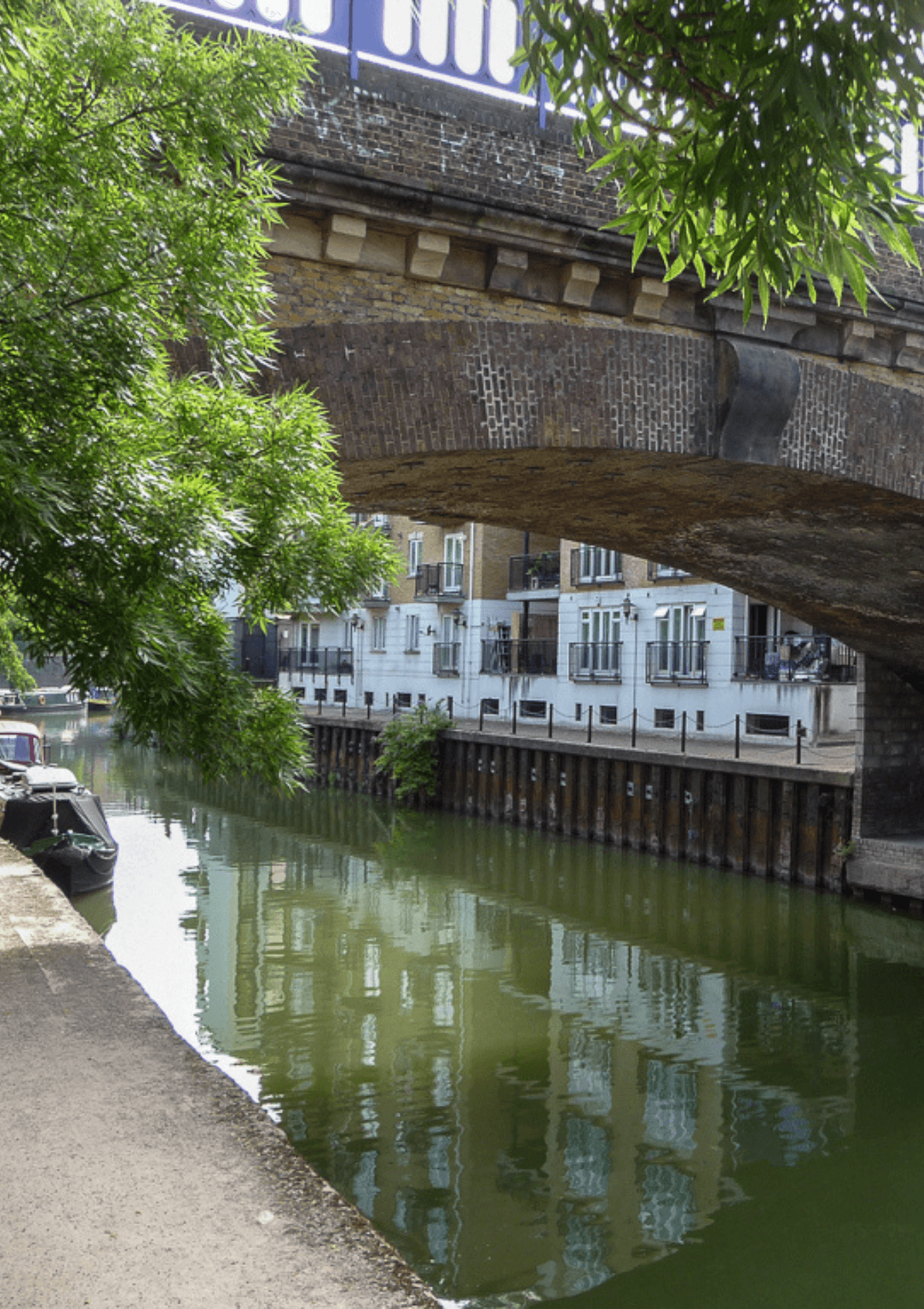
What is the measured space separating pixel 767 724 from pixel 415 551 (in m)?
18.3

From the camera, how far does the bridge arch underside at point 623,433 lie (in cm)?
739

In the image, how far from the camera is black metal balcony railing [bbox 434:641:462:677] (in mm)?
38875

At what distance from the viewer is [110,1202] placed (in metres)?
4.24

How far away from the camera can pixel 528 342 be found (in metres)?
7.88

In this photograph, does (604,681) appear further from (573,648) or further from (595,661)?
(573,648)

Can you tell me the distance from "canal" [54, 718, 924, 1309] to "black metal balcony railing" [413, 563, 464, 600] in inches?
738

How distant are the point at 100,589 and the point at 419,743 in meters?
23.6

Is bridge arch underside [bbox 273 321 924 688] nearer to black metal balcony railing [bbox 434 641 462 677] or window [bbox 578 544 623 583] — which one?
window [bbox 578 544 623 583]

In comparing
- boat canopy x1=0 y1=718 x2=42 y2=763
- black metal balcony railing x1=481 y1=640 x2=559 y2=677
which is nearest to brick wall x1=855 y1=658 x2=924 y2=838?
boat canopy x1=0 y1=718 x2=42 y2=763

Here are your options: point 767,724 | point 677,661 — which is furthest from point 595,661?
point 767,724

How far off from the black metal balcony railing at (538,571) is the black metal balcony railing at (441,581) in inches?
82.8

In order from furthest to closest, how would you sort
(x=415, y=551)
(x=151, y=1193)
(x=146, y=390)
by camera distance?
1. (x=415, y=551)
2. (x=146, y=390)
3. (x=151, y=1193)

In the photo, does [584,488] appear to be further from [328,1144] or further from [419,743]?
[419,743]

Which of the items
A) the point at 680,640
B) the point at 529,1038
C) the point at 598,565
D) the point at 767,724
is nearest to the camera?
the point at 529,1038
